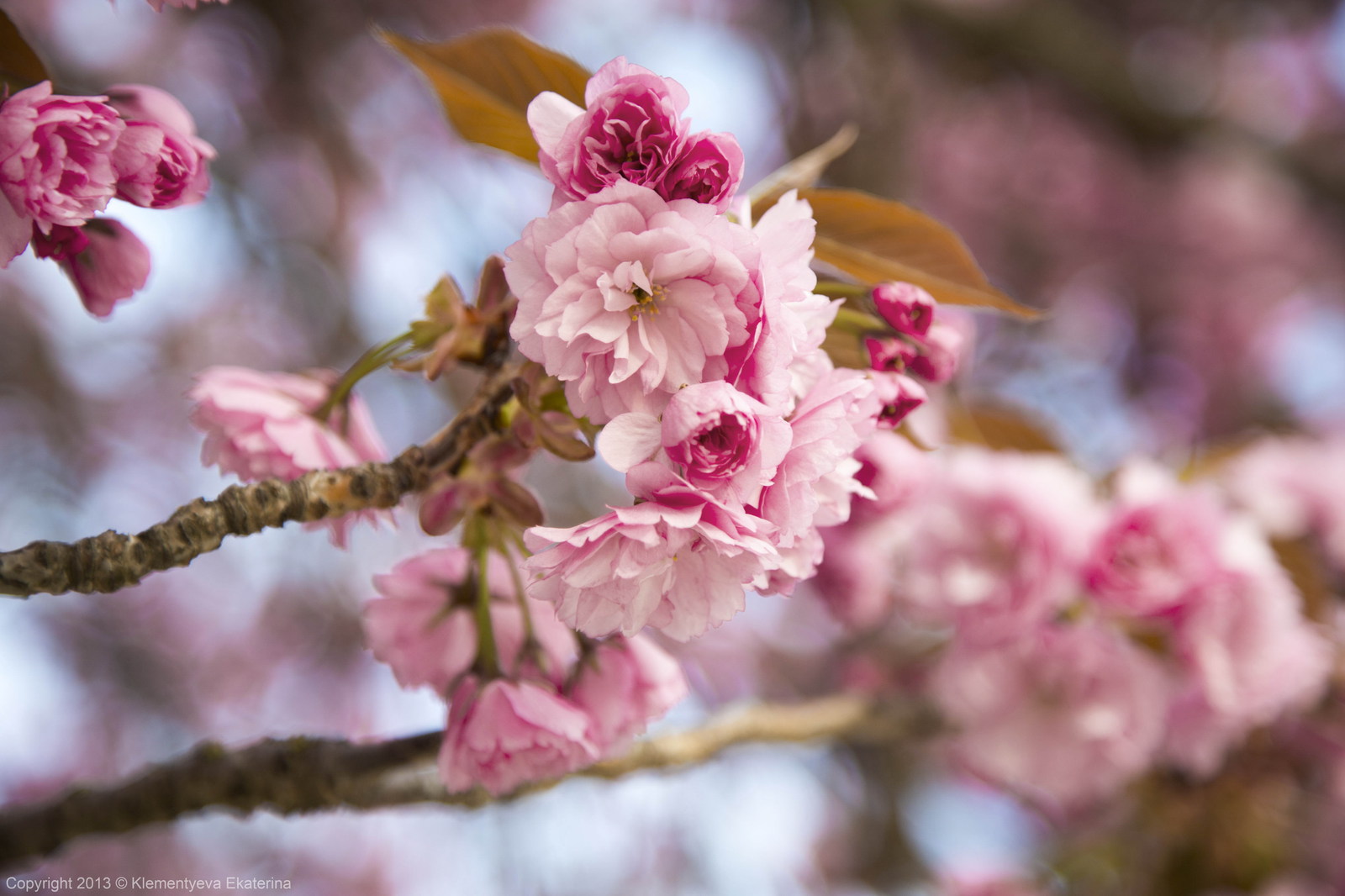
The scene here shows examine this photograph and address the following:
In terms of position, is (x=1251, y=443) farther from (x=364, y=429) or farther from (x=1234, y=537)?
(x=364, y=429)

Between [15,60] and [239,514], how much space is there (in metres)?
0.31

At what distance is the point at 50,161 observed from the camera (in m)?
0.46

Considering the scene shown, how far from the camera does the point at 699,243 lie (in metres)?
0.43

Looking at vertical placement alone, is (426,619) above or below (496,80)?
below

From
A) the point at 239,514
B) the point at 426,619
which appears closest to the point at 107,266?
the point at 239,514

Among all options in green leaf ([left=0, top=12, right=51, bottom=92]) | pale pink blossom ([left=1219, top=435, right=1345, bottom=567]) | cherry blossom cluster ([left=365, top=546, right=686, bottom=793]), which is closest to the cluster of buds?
cherry blossom cluster ([left=365, top=546, right=686, bottom=793])

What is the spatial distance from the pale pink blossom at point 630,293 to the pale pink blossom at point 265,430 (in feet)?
0.63

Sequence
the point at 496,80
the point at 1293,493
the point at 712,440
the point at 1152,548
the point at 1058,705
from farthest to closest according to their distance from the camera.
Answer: the point at 1293,493, the point at 1058,705, the point at 1152,548, the point at 496,80, the point at 712,440

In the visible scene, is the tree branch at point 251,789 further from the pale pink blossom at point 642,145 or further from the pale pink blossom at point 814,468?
the pale pink blossom at point 642,145

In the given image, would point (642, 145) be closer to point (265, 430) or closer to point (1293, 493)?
point (265, 430)

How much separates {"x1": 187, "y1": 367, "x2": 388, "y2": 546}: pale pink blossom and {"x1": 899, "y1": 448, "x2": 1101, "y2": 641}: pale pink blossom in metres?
0.70

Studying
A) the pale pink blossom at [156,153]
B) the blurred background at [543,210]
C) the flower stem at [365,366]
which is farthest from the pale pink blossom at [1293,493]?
the pale pink blossom at [156,153]

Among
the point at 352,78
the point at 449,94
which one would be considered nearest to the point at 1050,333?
the point at 352,78

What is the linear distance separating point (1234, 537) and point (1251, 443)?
1.52ft
